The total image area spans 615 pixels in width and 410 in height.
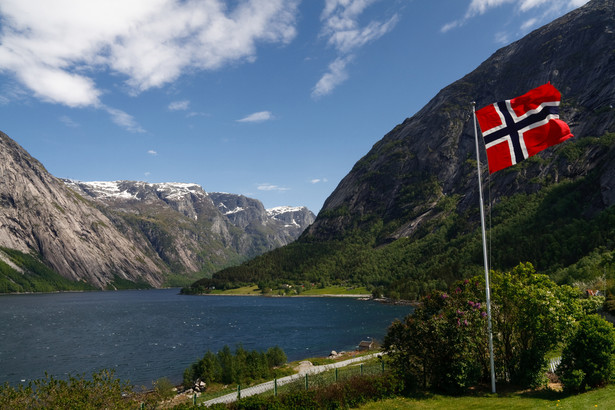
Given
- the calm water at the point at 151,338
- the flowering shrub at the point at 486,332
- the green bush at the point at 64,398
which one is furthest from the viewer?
the calm water at the point at 151,338

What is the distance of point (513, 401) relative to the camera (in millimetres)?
23234

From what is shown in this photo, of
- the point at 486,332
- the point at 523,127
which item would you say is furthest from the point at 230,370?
the point at 523,127

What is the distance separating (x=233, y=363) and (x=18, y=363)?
5211cm

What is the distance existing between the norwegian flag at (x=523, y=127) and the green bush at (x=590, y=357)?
11.3m

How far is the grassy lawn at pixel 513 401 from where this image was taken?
67.8 ft

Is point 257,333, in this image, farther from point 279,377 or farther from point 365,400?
point 365,400

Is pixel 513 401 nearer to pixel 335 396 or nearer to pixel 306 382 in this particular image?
pixel 335 396

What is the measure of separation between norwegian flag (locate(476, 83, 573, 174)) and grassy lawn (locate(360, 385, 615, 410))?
13369 mm

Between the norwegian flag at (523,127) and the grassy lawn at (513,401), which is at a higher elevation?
the norwegian flag at (523,127)

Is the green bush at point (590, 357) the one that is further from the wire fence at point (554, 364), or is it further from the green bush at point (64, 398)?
the green bush at point (64, 398)

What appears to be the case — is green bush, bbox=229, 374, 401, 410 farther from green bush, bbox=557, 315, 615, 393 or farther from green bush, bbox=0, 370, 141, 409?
green bush, bbox=557, 315, 615, 393

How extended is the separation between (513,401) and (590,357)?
5.40 metres

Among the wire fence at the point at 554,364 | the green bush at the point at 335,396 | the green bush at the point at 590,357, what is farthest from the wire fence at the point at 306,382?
the green bush at the point at 590,357

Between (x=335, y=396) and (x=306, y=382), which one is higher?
(x=335, y=396)
